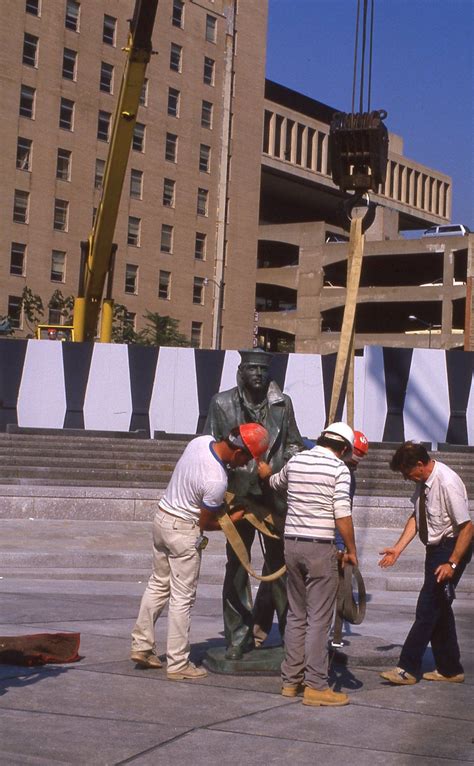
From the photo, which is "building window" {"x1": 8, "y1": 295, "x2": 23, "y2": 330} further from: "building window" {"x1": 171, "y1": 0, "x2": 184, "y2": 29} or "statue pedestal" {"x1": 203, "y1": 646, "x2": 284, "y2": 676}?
"statue pedestal" {"x1": 203, "y1": 646, "x2": 284, "y2": 676}

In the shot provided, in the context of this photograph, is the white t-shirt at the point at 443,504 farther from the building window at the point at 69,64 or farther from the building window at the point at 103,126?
the building window at the point at 103,126

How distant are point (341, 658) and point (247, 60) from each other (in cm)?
8611

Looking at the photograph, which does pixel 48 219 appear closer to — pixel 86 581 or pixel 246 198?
pixel 246 198

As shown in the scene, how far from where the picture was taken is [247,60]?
298 feet

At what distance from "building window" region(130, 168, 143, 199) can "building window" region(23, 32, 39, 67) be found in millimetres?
10304

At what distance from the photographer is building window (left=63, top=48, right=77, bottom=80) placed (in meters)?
76.4

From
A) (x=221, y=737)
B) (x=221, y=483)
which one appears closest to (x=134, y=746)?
(x=221, y=737)

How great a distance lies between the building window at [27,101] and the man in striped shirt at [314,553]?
69.6m

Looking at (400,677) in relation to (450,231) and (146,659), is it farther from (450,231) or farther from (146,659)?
(450,231)

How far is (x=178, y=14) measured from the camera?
3297 inches

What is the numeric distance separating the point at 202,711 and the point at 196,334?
79652 millimetres

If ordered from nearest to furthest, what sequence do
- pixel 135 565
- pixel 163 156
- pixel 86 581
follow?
pixel 86 581, pixel 135 565, pixel 163 156

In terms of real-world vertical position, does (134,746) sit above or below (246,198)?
below

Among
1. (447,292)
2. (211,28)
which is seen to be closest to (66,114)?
(211,28)
